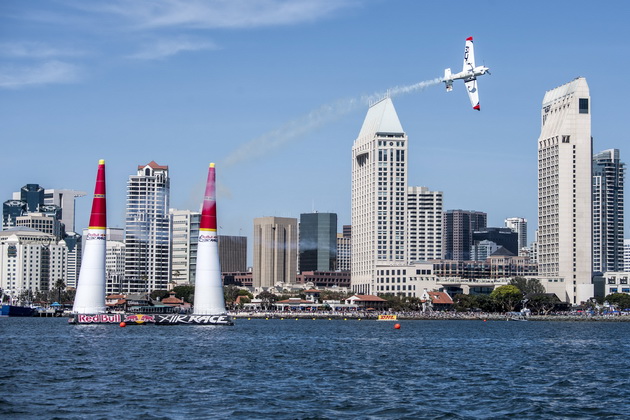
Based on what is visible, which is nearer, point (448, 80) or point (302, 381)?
point (302, 381)

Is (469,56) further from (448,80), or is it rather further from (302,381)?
(302,381)

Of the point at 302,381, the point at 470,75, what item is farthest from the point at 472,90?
the point at 302,381

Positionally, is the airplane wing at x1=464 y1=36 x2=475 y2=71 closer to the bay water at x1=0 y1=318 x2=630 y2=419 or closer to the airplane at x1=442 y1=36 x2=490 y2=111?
the airplane at x1=442 y1=36 x2=490 y2=111

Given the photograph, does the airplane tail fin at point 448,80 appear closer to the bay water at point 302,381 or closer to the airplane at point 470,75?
the airplane at point 470,75

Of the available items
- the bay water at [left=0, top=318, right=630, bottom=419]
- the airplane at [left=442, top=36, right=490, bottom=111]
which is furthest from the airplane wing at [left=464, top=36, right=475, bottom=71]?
the bay water at [left=0, top=318, right=630, bottom=419]

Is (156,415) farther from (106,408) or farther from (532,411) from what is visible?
(532,411)

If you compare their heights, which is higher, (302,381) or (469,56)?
(469,56)

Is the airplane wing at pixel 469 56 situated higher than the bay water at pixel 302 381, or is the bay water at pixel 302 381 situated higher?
the airplane wing at pixel 469 56

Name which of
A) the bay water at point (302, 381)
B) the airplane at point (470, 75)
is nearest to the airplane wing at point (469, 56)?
the airplane at point (470, 75)
